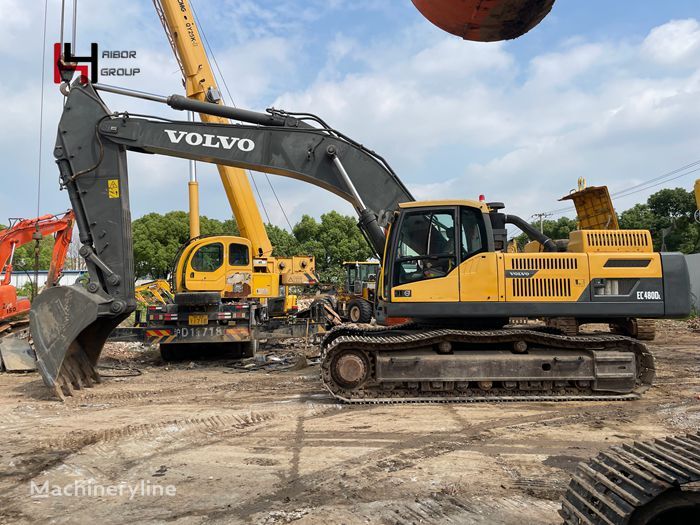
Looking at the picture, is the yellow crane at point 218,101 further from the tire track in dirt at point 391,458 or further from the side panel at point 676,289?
the side panel at point 676,289

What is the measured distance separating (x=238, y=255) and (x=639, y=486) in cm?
1106

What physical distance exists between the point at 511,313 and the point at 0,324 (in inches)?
504

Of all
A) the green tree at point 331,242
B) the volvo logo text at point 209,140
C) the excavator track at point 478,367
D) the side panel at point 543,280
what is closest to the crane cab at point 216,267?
the volvo logo text at point 209,140

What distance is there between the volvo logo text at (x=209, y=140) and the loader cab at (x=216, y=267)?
418 centimetres

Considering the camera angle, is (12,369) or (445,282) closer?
(445,282)

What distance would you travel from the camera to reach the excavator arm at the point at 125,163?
8.21 m

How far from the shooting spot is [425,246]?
7.13 m

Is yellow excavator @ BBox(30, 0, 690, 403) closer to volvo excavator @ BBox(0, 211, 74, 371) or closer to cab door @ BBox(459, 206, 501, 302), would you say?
cab door @ BBox(459, 206, 501, 302)

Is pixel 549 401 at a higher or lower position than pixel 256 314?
lower

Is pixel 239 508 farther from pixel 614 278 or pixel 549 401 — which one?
pixel 614 278

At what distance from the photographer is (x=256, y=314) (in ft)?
40.1

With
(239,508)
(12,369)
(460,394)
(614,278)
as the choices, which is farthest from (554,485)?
(12,369)
